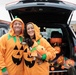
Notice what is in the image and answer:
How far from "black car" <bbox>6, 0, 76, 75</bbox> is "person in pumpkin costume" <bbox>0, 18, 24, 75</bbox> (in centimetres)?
128

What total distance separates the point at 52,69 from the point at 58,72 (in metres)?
0.13

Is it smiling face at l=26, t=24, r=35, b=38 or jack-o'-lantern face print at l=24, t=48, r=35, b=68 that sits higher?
smiling face at l=26, t=24, r=35, b=38

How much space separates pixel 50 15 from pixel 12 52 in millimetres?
2692

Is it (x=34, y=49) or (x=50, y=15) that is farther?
(x=50, y=15)

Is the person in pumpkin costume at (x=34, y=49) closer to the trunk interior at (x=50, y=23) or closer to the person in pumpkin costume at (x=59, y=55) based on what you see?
the person in pumpkin costume at (x=59, y=55)

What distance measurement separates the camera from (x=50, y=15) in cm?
758

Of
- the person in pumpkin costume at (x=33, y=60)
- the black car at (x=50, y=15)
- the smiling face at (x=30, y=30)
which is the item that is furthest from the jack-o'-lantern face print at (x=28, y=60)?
the black car at (x=50, y=15)

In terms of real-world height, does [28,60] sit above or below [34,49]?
below

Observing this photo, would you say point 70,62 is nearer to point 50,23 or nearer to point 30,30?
point 50,23

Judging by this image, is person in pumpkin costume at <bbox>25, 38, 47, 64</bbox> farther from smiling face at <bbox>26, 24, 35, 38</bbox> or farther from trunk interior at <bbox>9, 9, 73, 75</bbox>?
trunk interior at <bbox>9, 9, 73, 75</bbox>

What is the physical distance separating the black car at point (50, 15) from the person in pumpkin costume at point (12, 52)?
1.28 metres

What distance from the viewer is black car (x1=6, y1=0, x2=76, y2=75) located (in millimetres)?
6320

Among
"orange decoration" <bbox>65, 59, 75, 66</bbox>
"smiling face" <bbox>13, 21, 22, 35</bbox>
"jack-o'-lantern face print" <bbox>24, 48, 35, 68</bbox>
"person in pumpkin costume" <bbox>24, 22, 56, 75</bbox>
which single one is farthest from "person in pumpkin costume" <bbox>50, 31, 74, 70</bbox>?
"smiling face" <bbox>13, 21, 22, 35</bbox>

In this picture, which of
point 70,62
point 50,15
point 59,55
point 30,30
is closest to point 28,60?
point 30,30
